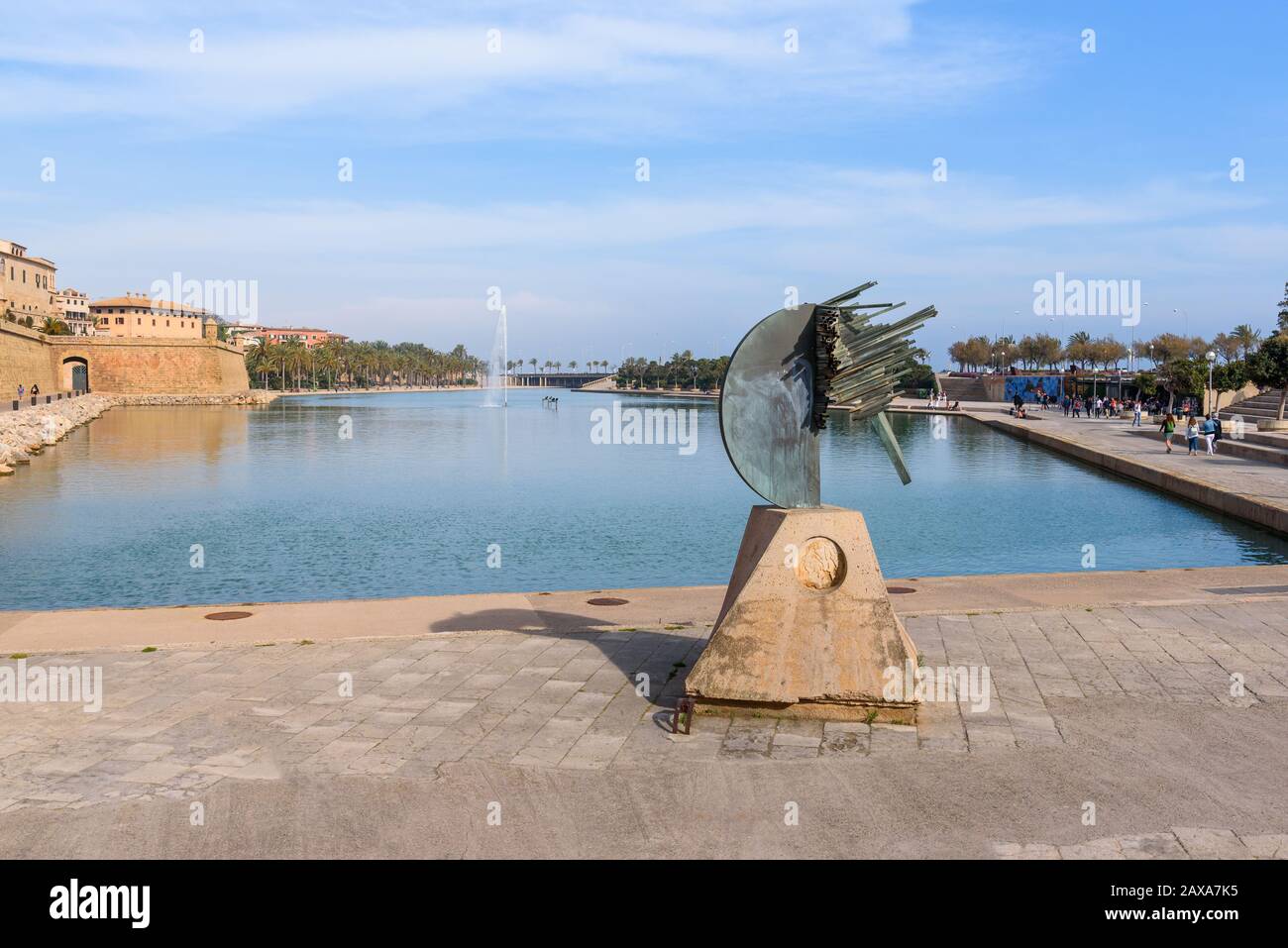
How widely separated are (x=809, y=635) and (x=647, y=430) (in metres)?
64.0

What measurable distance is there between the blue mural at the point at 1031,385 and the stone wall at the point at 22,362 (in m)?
77.3

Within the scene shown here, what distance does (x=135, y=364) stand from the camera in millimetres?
97938

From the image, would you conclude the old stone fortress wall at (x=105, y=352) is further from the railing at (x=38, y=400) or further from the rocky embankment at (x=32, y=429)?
the rocky embankment at (x=32, y=429)

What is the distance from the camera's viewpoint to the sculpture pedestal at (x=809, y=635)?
7984 mm

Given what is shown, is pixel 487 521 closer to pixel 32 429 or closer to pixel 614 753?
pixel 614 753

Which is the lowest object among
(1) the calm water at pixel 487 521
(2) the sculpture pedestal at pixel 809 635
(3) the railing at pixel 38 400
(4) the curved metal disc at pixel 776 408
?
(1) the calm water at pixel 487 521

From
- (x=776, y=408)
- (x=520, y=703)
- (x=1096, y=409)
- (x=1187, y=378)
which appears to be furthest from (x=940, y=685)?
(x=1096, y=409)

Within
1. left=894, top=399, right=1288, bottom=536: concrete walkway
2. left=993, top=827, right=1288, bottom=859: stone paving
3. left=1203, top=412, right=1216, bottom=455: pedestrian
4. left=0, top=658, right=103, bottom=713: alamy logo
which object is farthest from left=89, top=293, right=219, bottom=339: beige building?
left=993, top=827, right=1288, bottom=859: stone paving

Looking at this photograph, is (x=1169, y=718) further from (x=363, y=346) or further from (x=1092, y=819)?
(x=363, y=346)

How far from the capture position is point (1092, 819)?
6.13 metres

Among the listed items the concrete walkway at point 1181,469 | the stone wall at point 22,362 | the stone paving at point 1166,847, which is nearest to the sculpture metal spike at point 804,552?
the stone paving at point 1166,847
